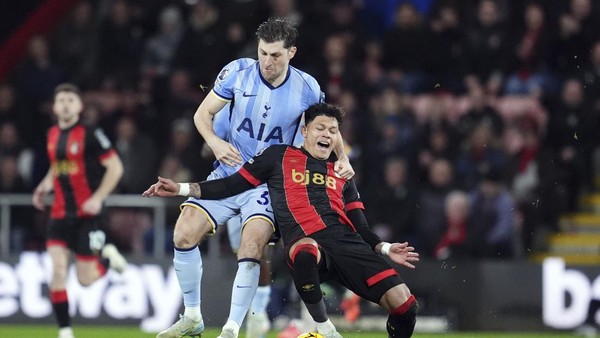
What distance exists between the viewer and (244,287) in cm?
1041

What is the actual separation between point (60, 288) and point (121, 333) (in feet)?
4.97

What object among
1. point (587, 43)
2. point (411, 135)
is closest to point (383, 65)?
point (411, 135)

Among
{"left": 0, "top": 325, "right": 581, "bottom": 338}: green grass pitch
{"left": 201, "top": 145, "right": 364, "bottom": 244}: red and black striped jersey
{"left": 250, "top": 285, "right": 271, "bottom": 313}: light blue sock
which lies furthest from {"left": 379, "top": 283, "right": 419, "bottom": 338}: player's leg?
{"left": 0, "top": 325, "right": 581, "bottom": 338}: green grass pitch

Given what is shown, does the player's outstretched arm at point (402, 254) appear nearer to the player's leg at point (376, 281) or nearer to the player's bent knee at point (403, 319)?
the player's leg at point (376, 281)

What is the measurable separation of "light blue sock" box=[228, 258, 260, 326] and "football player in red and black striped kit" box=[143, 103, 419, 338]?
32 centimetres

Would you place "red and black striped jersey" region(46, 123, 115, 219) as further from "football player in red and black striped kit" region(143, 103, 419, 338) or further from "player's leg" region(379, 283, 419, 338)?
"player's leg" region(379, 283, 419, 338)

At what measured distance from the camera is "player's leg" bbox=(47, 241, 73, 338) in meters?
13.3

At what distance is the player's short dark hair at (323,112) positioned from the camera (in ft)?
34.5

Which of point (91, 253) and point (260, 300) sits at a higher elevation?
point (91, 253)

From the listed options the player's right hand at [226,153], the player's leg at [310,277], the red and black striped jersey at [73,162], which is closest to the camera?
the player's leg at [310,277]

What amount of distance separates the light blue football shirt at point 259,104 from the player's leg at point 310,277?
0.98 metres

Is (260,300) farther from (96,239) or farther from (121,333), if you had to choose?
(121,333)

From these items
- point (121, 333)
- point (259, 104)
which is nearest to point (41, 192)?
point (121, 333)

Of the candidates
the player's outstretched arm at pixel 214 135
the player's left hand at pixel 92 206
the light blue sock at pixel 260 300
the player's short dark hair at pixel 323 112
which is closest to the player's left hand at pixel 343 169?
the player's short dark hair at pixel 323 112
